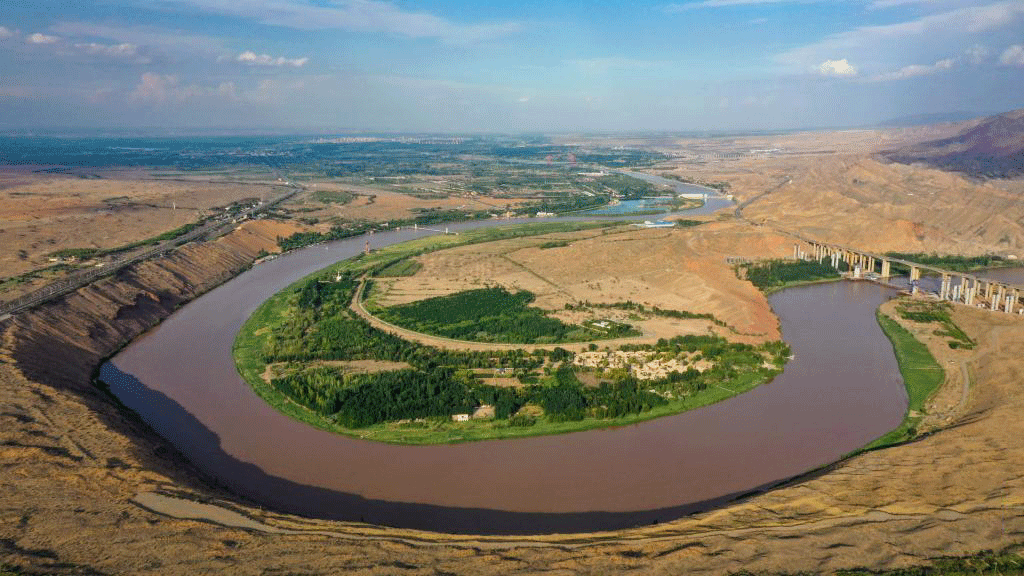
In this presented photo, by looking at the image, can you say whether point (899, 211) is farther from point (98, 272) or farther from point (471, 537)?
point (98, 272)

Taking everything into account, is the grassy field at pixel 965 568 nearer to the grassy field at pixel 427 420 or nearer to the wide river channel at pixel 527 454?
the wide river channel at pixel 527 454

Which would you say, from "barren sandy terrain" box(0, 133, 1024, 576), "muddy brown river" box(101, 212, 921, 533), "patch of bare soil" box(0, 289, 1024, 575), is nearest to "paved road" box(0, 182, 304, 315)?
"barren sandy terrain" box(0, 133, 1024, 576)

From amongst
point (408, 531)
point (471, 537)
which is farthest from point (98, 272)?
point (471, 537)

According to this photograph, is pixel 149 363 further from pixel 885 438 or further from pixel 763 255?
pixel 763 255

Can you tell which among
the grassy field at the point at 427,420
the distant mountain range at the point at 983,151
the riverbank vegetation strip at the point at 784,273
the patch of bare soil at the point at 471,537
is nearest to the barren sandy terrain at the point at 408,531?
the patch of bare soil at the point at 471,537

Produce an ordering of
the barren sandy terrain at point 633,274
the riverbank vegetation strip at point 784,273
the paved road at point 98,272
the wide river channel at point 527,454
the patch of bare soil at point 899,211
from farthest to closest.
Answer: the patch of bare soil at point 899,211
the riverbank vegetation strip at point 784,273
the barren sandy terrain at point 633,274
the paved road at point 98,272
the wide river channel at point 527,454
